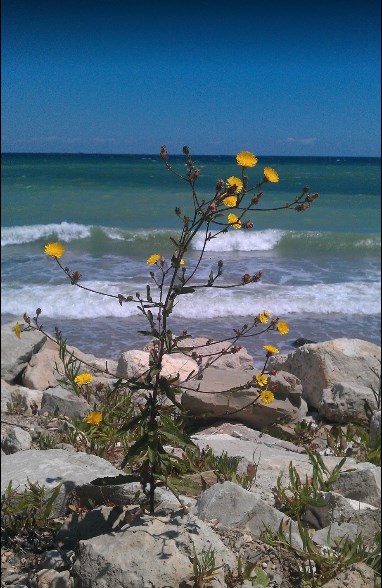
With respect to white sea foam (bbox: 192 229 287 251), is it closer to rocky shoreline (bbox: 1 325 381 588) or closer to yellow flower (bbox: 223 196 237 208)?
rocky shoreline (bbox: 1 325 381 588)

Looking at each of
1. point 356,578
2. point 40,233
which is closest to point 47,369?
point 356,578

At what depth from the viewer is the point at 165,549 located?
7.45 feet

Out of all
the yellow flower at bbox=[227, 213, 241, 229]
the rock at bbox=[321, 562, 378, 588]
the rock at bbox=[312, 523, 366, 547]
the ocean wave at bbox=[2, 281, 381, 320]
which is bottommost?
the rock at bbox=[321, 562, 378, 588]

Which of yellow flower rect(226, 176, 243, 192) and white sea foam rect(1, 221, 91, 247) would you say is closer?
yellow flower rect(226, 176, 243, 192)

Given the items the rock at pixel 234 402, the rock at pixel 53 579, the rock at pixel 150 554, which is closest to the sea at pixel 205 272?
the rock at pixel 234 402

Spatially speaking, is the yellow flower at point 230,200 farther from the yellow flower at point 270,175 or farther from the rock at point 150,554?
the rock at point 150,554

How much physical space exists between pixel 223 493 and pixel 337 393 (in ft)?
7.20

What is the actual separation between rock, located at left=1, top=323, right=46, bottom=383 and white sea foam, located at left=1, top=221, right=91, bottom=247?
6346 mm

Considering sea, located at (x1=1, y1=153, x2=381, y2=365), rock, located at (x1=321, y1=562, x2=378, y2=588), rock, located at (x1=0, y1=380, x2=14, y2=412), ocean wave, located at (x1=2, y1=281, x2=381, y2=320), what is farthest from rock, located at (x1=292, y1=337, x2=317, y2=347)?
rock, located at (x1=321, y1=562, x2=378, y2=588)

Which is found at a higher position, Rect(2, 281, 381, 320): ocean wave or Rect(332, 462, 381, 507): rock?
Rect(2, 281, 381, 320): ocean wave

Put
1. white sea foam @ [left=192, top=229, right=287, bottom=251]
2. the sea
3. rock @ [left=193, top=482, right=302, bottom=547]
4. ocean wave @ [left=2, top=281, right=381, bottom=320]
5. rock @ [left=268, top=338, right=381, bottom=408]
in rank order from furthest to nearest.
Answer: rock @ [left=268, top=338, right=381, bottom=408]
ocean wave @ [left=2, top=281, right=381, bottom=320]
the sea
white sea foam @ [left=192, top=229, right=287, bottom=251]
rock @ [left=193, top=482, right=302, bottom=547]

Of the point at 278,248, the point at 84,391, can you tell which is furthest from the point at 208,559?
the point at 278,248

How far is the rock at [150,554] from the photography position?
2197 mm

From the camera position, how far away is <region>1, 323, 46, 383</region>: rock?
208 inches
